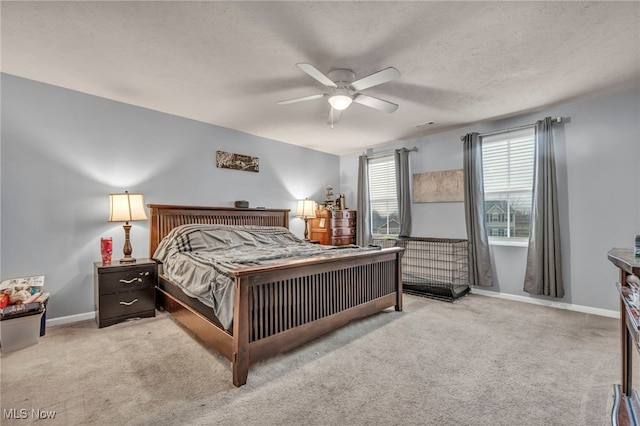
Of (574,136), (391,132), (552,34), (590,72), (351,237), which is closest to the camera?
(552,34)

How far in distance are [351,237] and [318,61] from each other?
→ 3699mm

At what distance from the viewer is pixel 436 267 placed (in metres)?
4.37

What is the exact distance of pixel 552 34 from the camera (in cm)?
215

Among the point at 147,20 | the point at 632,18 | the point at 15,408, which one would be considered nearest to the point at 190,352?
the point at 15,408

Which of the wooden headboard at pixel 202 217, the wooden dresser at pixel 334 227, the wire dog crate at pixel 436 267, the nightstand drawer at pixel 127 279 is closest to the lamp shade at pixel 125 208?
the wooden headboard at pixel 202 217

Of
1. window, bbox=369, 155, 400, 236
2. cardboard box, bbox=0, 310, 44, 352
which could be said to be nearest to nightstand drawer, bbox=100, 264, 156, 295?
cardboard box, bbox=0, 310, 44, 352

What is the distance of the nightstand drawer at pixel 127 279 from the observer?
298 centimetres

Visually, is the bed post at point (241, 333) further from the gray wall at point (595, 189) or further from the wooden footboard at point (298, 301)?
the gray wall at point (595, 189)

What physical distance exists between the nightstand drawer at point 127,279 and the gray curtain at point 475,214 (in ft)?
13.7

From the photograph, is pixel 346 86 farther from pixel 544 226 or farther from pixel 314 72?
pixel 544 226

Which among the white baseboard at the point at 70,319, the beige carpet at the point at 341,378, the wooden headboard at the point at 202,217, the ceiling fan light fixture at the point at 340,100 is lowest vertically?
the beige carpet at the point at 341,378

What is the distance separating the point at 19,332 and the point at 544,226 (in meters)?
5.52

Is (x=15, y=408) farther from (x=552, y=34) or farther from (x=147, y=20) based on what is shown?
(x=552, y=34)

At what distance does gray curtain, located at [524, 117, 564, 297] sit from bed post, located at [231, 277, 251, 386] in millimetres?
3617
